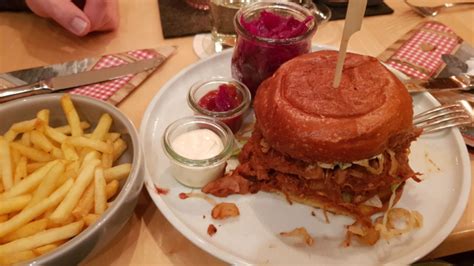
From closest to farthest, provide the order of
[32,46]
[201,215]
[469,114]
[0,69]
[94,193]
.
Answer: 1. [94,193]
2. [201,215]
3. [469,114]
4. [0,69]
5. [32,46]

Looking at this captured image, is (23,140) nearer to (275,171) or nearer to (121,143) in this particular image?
(121,143)

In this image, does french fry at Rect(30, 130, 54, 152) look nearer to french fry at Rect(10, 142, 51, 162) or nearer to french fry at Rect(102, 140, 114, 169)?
french fry at Rect(10, 142, 51, 162)

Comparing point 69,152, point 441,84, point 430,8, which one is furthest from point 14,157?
point 430,8

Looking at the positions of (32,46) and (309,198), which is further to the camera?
(32,46)

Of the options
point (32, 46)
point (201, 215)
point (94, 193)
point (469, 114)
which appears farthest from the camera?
point (32, 46)

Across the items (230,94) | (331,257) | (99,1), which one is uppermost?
(99,1)

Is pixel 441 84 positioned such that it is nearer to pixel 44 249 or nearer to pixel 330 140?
pixel 330 140

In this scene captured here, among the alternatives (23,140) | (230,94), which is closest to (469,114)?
(230,94)
